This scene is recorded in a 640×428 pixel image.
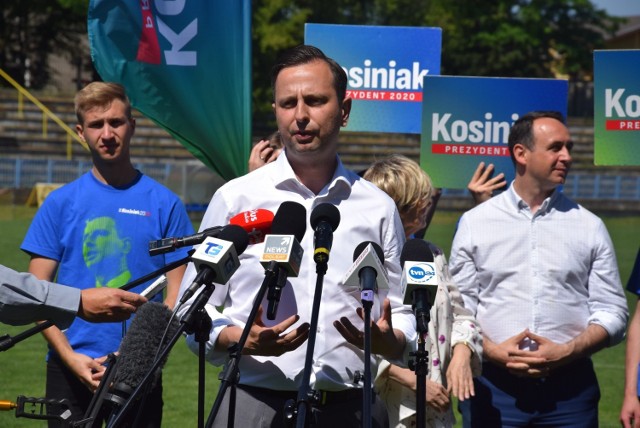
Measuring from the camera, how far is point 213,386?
32.4 ft

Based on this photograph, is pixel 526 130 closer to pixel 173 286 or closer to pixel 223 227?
pixel 173 286

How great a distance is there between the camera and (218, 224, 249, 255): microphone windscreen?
120 inches

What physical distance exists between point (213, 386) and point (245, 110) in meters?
4.69

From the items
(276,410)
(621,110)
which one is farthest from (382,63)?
(276,410)

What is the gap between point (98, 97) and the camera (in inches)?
200

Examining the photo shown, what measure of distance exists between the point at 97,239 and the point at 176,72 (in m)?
1.26

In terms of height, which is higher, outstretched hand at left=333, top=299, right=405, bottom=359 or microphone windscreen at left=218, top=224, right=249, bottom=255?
microphone windscreen at left=218, top=224, right=249, bottom=255

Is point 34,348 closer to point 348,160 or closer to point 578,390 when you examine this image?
point 578,390

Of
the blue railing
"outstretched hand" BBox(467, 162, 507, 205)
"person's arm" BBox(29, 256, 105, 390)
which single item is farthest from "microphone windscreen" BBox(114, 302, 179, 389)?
the blue railing

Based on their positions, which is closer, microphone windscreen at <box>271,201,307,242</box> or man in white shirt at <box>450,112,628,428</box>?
microphone windscreen at <box>271,201,307,242</box>

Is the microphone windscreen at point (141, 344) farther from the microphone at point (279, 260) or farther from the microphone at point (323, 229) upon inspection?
the microphone at point (323, 229)

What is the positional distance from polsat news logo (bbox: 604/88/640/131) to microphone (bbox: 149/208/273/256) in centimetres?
303

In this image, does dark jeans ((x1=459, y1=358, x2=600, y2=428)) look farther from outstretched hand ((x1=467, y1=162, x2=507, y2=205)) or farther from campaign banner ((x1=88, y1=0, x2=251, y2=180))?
campaign banner ((x1=88, y1=0, x2=251, y2=180))

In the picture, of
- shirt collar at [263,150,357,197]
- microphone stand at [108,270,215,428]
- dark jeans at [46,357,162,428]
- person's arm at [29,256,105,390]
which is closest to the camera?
microphone stand at [108,270,215,428]
